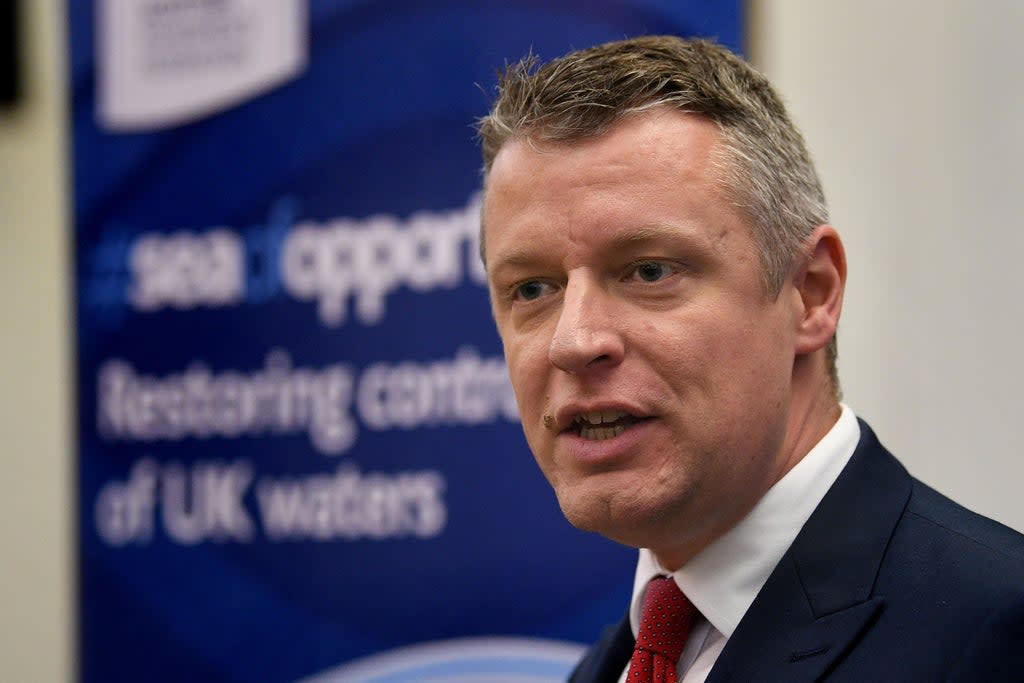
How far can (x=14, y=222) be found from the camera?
3.66 metres

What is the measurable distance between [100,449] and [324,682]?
952 millimetres

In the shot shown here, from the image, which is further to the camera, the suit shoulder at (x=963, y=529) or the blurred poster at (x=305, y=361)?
the blurred poster at (x=305, y=361)

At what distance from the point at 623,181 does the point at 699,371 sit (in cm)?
25

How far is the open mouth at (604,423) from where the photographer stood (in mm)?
1427

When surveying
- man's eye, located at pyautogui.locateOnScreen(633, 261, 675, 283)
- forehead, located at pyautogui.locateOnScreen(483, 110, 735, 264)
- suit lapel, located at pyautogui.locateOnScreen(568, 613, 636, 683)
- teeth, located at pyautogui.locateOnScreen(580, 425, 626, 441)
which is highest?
forehead, located at pyautogui.locateOnScreen(483, 110, 735, 264)

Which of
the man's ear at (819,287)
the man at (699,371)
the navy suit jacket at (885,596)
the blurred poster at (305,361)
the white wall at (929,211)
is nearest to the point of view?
the navy suit jacket at (885,596)

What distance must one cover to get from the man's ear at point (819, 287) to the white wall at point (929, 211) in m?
1.33

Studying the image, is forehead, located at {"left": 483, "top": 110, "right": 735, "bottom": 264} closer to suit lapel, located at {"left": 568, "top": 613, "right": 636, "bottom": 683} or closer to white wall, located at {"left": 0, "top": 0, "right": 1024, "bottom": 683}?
suit lapel, located at {"left": 568, "top": 613, "right": 636, "bottom": 683}

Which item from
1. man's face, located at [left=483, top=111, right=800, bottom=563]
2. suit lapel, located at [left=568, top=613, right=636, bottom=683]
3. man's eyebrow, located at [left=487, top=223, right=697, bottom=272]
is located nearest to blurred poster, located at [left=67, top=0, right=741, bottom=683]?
suit lapel, located at [left=568, top=613, right=636, bottom=683]

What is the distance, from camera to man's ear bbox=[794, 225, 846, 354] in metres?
1.52

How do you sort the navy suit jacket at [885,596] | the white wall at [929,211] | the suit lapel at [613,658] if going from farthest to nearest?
the white wall at [929,211] < the suit lapel at [613,658] < the navy suit jacket at [885,596]

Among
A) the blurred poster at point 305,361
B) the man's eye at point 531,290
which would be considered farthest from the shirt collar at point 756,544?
the blurred poster at point 305,361

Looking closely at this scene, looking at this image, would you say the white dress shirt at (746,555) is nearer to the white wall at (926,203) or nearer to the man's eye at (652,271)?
the man's eye at (652,271)

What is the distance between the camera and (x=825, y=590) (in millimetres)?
1351
